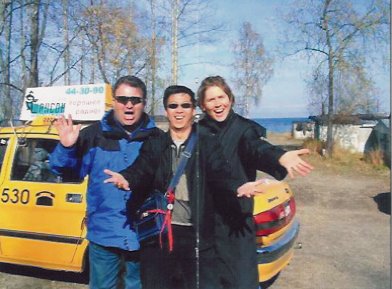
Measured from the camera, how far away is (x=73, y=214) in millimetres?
3428

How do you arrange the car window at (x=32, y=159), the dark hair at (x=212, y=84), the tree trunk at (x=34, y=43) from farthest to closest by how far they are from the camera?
the tree trunk at (x=34, y=43) < the car window at (x=32, y=159) < the dark hair at (x=212, y=84)

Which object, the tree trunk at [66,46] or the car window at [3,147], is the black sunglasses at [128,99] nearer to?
the car window at [3,147]

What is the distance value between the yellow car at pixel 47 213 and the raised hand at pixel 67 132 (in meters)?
1.30

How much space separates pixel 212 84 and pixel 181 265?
0.86 m

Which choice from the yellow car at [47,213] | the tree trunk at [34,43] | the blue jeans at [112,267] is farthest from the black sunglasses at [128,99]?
the tree trunk at [34,43]

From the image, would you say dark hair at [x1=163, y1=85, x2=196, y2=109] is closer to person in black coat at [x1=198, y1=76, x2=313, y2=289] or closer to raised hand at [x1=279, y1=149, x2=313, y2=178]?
person in black coat at [x1=198, y1=76, x2=313, y2=289]

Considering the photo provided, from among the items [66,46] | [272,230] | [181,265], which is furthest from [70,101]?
[181,265]

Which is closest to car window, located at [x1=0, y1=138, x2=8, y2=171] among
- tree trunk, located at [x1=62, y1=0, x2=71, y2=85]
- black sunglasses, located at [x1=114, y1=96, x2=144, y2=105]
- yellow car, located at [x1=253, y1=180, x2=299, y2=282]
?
tree trunk, located at [x1=62, y1=0, x2=71, y2=85]

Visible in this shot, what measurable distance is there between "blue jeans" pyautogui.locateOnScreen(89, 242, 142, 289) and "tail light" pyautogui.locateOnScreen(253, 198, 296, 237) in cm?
102

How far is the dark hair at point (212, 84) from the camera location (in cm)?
210

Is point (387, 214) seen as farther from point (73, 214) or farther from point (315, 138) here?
point (73, 214)

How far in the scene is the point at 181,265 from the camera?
2020 millimetres

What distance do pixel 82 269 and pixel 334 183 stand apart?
7385 millimetres

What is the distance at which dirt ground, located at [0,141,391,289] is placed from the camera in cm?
399
